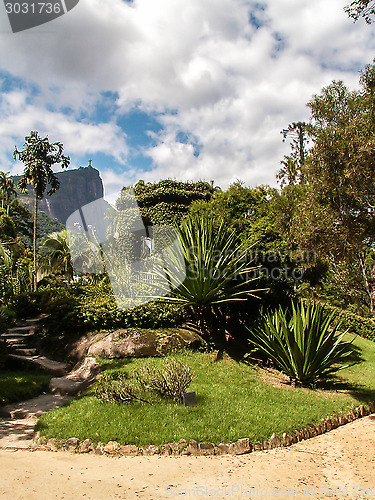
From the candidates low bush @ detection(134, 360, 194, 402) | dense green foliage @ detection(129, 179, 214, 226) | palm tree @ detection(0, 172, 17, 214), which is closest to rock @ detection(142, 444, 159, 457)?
low bush @ detection(134, 360, 194, 402)

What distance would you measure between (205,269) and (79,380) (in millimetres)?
3630

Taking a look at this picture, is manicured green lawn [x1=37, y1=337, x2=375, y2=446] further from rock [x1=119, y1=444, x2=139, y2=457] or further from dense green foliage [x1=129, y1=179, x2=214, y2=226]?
dense green foliage [x1=129, y1=179, x2=214, y2=226]

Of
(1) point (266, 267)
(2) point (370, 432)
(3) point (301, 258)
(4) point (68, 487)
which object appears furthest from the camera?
(3) point (301, 258)

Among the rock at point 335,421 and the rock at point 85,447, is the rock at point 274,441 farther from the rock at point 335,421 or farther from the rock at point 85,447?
the rock at point 85,447

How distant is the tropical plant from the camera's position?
8.18 meters

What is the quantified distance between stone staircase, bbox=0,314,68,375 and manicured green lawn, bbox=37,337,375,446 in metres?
2.94

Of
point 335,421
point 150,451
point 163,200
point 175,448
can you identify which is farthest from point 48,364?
point 163,200

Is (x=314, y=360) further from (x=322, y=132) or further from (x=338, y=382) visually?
(x=322, y=132)

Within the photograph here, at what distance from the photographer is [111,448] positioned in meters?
4.43

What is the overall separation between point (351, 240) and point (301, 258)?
3.31 metres

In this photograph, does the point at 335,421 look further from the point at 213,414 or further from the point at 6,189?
the point at 6,189

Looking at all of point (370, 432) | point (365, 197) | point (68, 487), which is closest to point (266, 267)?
point (365, 197)

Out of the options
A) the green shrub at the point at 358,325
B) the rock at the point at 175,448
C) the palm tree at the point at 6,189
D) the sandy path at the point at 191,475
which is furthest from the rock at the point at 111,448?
the palm tree at the point at 6,189

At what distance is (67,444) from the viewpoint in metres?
4.53
